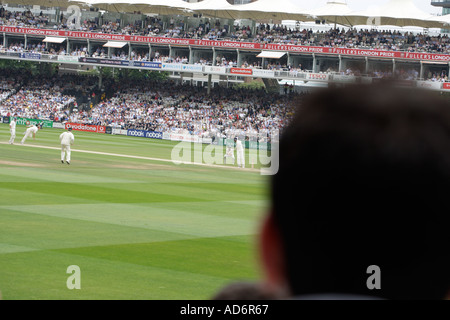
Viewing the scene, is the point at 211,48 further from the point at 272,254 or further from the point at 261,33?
the point at 272,254

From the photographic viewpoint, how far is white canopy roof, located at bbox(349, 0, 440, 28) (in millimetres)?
66719

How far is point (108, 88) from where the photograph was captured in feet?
246

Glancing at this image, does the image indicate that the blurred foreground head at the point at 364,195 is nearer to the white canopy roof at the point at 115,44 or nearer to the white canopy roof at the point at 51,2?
the white canopy roof at the point at 115,44

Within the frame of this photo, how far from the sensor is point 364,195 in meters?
1.38

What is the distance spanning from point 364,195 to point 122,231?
14.1 m

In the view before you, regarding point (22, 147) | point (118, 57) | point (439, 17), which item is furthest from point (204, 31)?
point (22, 147)

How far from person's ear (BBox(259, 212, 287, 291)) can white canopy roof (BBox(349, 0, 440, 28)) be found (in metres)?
67.8

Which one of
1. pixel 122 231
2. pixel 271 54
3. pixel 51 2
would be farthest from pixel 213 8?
pixel 122 231

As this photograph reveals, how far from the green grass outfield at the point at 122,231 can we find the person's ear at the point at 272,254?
122 cm

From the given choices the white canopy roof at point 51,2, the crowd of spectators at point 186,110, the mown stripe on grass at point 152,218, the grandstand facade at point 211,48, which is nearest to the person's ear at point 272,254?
the mown stripe on grass at point 152,218

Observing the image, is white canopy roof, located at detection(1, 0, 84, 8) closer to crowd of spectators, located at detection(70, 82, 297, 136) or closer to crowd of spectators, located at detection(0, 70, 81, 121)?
crowd of spectators, located at detection(0, 70, 81, 121)

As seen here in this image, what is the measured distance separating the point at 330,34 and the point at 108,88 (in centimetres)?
2443

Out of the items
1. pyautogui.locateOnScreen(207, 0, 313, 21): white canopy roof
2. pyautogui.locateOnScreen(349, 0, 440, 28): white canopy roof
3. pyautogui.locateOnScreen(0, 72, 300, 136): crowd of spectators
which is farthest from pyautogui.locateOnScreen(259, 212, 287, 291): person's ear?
pyautogui.locateOnScreen(207, 0, 313, 21): white canopy roof
